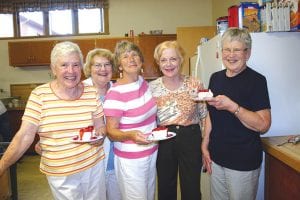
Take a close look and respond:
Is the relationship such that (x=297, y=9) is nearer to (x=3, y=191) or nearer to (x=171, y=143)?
(x=171, y=143)

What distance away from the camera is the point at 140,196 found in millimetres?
1606

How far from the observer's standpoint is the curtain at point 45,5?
5.63 meters

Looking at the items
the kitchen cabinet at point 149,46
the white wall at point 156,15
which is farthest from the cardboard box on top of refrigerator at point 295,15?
the white wall at point 156,15

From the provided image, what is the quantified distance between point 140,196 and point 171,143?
36 centimetres

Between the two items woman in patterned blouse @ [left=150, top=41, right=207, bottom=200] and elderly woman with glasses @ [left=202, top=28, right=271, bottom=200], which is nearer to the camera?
elderly woman with glasses @ [left=202, top=28, right=271, bottom=200]

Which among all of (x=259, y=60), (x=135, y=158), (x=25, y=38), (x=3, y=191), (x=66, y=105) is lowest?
(x=3, y=191)

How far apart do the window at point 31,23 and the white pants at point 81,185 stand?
5.02m

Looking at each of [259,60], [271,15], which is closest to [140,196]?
[259,60]

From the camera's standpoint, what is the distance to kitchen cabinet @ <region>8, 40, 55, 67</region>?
5.45m

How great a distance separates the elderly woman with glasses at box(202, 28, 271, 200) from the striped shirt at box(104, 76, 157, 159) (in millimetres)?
376

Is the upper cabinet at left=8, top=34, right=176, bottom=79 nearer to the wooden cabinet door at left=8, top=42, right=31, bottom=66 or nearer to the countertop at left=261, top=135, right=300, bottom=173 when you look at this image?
the wooden cabinet door at left=8, top=42, right=31, bottom=66

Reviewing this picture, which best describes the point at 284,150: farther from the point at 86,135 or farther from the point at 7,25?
the point at 7,25

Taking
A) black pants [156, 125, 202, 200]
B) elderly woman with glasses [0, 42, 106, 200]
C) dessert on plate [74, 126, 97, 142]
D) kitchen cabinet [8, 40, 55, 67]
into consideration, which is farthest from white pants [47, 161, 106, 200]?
kitchen cabinet [8, 40, 55, 67]

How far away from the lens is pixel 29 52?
17.9ft
